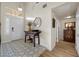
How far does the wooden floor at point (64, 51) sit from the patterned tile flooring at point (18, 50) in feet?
0.56

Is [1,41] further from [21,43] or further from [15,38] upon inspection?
[21,43]

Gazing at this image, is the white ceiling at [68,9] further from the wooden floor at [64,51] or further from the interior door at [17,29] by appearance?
the interior door at [17,29]

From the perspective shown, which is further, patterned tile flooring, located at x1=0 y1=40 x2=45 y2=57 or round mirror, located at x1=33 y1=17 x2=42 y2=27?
round mirror, located at x1=33 y1=17 x2=42 y2=27

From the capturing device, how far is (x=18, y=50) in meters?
1.71

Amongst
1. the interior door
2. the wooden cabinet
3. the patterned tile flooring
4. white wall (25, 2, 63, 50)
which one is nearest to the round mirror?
white wall (25, 2, 63, 50)

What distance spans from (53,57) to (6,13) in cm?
115

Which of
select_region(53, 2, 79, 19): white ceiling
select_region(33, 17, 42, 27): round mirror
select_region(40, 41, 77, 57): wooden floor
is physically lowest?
select_region(40, 41, 77, 57): wooden floor

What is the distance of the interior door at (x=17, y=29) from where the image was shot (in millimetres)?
1724

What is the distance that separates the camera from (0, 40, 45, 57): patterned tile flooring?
66.0 inches

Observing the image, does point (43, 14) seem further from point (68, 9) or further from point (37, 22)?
point (68, 9)

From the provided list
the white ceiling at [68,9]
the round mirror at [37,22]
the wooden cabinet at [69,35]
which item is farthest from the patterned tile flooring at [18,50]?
the white ceiling at [68,9]

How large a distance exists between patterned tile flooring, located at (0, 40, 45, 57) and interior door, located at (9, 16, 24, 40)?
10 centimetres

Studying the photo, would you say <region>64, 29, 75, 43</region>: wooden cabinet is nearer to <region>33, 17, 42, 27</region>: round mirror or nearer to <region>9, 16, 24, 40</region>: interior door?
<region>33, 17, 42, 27</region>: round mirror

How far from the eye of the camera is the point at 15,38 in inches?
68.4
